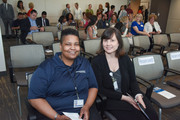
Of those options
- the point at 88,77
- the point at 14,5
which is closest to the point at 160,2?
the point at 14,5

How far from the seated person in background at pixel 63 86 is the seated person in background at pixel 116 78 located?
0.25m

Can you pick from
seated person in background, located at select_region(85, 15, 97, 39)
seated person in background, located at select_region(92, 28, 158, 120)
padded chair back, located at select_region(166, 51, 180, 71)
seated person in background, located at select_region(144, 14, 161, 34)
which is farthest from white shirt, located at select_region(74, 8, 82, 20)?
seated person in background, located at select_region(92, 28, 158, 120)

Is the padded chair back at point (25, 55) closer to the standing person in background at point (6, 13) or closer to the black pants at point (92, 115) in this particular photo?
the black pants at point (92, 115)

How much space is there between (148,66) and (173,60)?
534 mm

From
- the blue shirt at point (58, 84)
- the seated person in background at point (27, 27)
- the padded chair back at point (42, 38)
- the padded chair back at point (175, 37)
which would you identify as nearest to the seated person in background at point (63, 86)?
the blue shirt at point (58, 84)

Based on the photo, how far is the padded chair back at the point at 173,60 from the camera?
7.80 ft

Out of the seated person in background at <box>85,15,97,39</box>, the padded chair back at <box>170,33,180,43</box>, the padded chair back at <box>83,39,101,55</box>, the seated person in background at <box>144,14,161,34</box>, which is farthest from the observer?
the seated person in background at <box>144,14,161,34</box>

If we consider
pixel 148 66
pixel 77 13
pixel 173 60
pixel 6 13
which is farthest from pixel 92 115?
pixel 77 13

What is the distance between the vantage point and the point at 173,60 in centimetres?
241

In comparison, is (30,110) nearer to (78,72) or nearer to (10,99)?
(78,72)

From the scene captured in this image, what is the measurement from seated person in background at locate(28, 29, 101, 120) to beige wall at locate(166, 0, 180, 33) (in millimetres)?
8557

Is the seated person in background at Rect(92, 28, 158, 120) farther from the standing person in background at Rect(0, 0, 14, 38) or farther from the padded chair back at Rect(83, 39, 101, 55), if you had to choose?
the standing person in background at Rect(0, 0, 14, 38)

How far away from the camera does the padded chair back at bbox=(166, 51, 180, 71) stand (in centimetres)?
238

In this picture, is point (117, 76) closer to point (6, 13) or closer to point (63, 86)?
point (63, 86)
